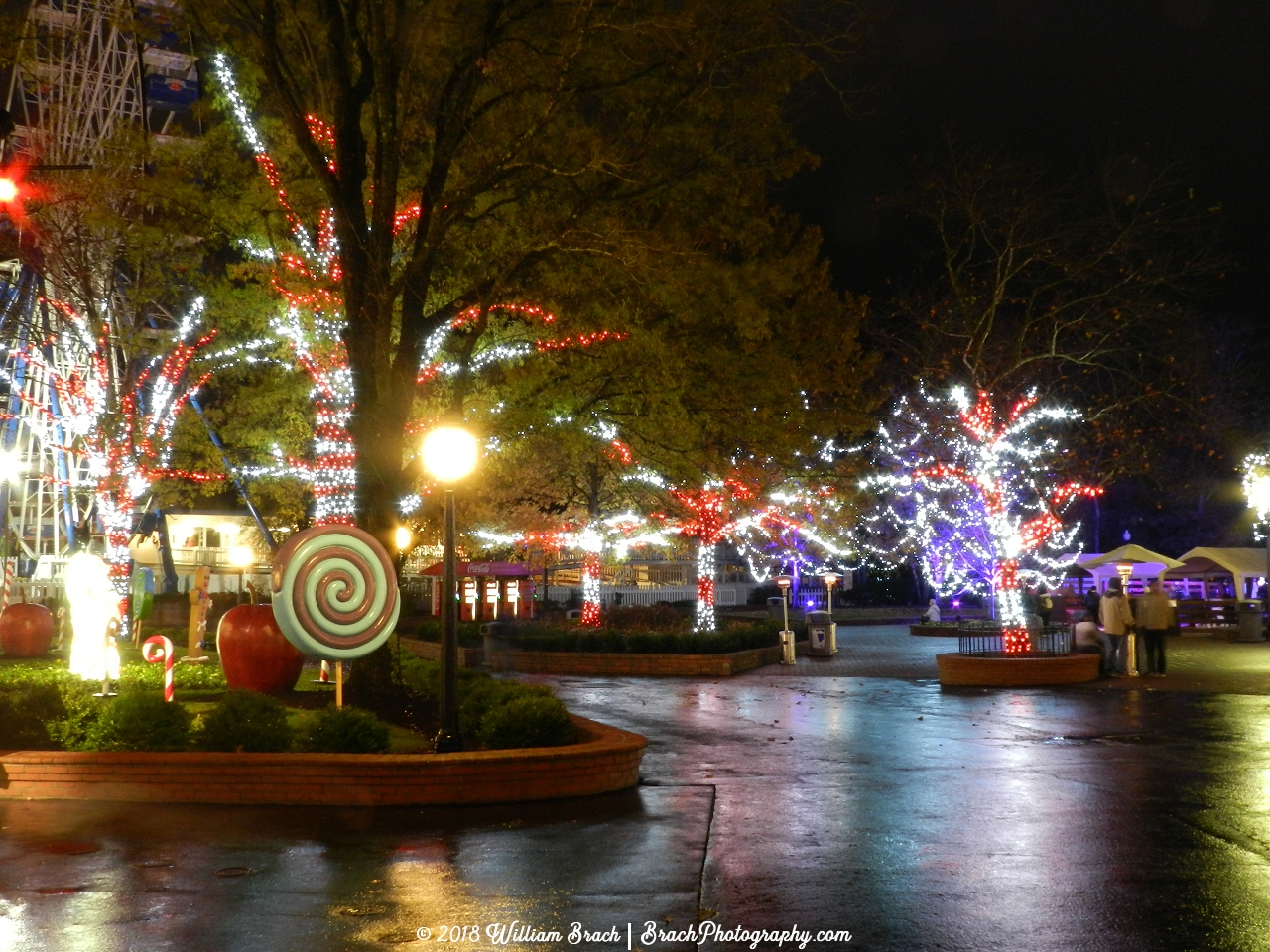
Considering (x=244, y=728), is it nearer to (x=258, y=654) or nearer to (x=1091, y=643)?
(x=258, y=654)

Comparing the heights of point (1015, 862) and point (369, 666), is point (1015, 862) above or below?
below

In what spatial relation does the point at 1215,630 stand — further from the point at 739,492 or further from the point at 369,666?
the point at 369,666

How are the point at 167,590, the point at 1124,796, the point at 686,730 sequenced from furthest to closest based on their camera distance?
the point at 167,590 < the point at 686,730 < the point at 1124,796

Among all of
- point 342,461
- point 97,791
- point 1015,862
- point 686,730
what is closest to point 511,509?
point 342,461

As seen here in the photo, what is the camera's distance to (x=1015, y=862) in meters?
8.31

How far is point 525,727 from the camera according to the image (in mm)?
11484

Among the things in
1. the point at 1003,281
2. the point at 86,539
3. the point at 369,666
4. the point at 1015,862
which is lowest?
the point at 1015,862

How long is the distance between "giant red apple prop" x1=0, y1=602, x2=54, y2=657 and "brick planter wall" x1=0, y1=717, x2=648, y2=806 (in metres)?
17.0

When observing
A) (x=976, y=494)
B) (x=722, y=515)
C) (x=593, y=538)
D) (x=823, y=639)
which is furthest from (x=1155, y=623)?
(x=593, y=538)

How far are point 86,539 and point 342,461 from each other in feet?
49.5

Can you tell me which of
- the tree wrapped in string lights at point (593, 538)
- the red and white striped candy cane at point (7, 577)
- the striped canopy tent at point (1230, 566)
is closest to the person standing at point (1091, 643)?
the tree wrapped in string lights at point (593, 538)

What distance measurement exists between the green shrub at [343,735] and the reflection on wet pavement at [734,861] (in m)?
0.85

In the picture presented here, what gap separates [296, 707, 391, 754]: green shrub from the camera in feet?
36.2

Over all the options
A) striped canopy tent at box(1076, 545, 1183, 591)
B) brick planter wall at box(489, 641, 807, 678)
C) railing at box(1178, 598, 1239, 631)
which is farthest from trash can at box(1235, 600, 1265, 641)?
brick planter wall at box(489, 641, 807, 678)
